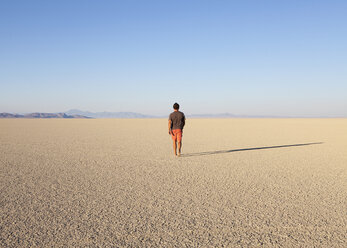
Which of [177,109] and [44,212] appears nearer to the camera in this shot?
[44,212]

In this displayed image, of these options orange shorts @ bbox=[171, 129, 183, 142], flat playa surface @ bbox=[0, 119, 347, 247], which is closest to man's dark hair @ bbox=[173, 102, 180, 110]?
orange shorts @ bbox=[171, 129, 183, 142]

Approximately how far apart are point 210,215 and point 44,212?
2638 mm

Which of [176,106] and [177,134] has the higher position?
[176,106]

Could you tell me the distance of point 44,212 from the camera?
449cm

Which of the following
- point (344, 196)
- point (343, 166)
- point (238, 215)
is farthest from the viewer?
point (343, 166)

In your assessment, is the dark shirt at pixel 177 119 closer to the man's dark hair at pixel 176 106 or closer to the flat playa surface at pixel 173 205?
the man's dark hair at pixel 176 106

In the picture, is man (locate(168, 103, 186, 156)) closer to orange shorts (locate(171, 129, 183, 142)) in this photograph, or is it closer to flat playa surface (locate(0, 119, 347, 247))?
orange shorts (locate(171, 129, 183, 142))

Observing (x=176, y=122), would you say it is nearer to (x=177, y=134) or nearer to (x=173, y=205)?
(x=177, y=134)

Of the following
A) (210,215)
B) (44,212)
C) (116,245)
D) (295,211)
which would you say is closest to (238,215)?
(210,215)

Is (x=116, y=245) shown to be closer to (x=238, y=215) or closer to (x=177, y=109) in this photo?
(x=238, y=215)

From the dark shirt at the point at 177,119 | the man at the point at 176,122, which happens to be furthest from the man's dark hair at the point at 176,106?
the dark shirt at the point at 177,119

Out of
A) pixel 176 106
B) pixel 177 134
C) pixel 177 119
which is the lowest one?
pixel 177 134

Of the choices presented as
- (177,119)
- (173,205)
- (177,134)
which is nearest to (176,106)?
(177,119)

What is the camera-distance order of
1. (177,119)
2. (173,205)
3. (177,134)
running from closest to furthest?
(173,205)
(177,119)
(177,134)
